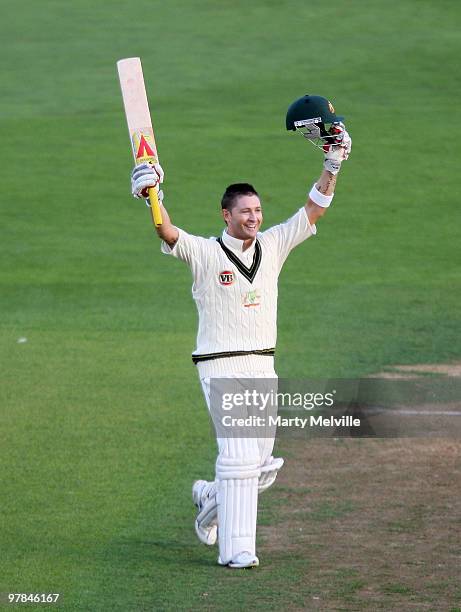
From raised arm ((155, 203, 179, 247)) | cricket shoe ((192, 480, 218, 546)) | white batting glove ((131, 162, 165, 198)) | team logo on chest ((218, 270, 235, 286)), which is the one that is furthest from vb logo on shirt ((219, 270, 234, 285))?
cricket shoe ((192, 480, 218, 546))

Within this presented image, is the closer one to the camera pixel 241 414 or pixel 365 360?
pixel 241 414

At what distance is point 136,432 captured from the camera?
37.0 ft

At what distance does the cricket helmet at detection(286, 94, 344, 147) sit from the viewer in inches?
338

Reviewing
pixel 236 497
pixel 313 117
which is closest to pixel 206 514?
pixel 236 497

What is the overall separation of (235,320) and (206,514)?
3.93 ft

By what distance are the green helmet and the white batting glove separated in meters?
1.00

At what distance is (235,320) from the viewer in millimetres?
8320

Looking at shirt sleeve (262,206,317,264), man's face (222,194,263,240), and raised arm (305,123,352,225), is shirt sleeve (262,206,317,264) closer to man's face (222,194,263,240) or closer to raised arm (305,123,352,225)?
raised arm (305,123,352,225)

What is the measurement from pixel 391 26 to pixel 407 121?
4740 millimetres

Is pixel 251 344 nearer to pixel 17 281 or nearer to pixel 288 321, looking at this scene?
pixel 288 321

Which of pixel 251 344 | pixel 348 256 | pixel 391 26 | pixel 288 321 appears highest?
pixel 391 26

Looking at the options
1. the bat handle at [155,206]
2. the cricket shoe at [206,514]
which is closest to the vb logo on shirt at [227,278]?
the bat handle at [155,206]

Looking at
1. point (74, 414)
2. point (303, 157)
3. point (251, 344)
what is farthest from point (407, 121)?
point (251, 344)

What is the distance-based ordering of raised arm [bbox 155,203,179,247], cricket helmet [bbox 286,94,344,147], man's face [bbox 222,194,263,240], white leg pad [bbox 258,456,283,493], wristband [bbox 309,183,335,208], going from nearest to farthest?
raised arm [bbox 155,203,179,247] < man's face [bbox 222,194,263,240] < white leg pad [bbox 258,456,283,493] < cricket helmet [bbox 286,94,344,147] < wristband [bbox 309,183,335,208]
